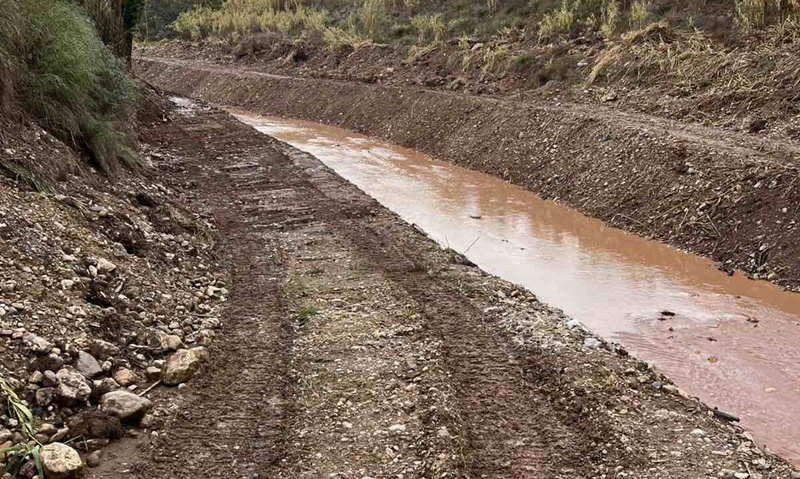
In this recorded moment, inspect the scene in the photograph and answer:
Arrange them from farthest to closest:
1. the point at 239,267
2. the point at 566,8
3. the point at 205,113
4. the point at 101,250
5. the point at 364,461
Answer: the point at 566,8 → the point at 205,113 → the point at 239,267 → the point at 101,250 → the point at 364,461

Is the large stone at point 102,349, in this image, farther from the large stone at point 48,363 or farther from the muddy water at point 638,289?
the muddy water at point 638,289

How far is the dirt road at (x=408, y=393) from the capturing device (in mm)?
4492

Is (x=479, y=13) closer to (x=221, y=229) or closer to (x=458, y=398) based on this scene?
(x=221, y=229)

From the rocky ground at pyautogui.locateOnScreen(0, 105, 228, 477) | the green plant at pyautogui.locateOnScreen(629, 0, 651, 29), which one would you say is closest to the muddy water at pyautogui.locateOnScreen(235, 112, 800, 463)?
the rocky ground at pyautogui.locateOnScreen(0, 105, 228, 477)

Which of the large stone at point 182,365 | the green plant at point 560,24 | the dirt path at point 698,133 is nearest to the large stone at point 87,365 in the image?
the large stone at point 182,365

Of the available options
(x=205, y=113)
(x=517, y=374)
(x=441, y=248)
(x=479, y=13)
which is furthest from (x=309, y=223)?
(x=479, y=13)

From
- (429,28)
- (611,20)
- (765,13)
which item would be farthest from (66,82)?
(429,28)

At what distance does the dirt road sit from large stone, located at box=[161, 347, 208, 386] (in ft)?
0.31

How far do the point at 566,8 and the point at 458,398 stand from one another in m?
17.0

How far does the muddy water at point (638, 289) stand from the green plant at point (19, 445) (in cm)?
489

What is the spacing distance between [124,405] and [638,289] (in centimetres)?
606

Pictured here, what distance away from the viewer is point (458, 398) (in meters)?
5.29

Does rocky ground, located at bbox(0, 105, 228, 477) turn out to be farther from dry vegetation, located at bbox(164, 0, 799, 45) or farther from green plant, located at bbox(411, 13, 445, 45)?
green plant, located at bbox(411, 13, 445, 45)

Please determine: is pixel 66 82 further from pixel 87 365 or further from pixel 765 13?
pixel 765 13
